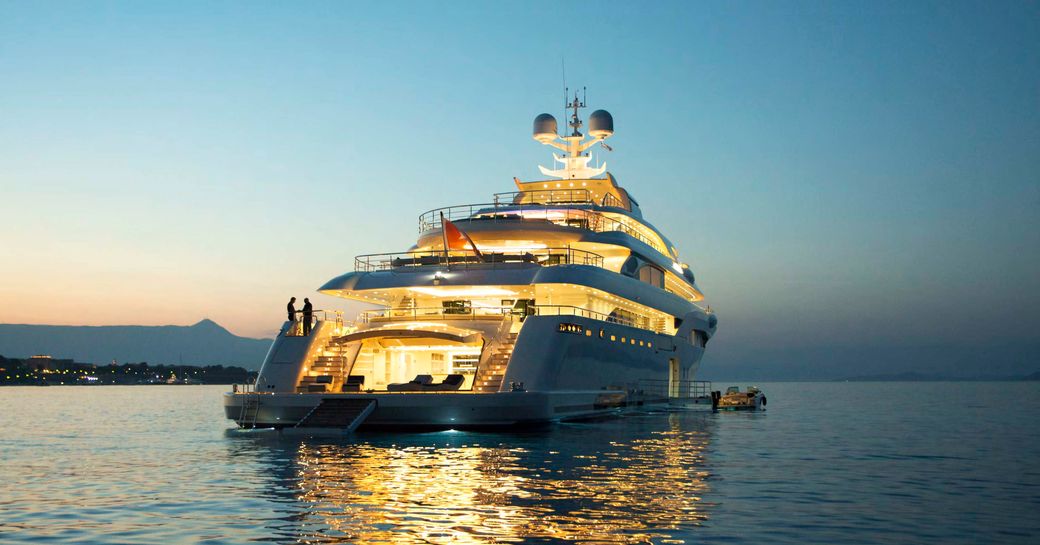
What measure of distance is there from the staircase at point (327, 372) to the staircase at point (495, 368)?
14.5 feet

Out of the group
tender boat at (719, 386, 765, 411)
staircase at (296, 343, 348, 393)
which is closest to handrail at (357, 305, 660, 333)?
staircase at (296, 343, 348, 393)

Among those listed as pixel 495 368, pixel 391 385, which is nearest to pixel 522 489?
pixel 495 368

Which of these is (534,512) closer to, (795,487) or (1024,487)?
(795,487)

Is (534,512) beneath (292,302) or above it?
beneath

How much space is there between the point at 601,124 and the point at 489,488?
132 feet

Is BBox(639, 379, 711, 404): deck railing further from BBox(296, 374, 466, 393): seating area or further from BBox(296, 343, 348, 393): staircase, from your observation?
BBox(296, 343, 348, 393): staircase

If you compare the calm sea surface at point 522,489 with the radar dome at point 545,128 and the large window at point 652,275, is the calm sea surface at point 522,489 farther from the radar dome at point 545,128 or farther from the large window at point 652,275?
the radar dome at point 545,128

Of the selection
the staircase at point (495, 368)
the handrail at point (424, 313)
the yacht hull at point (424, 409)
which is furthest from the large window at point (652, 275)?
the yacht hull at point (424, 409)

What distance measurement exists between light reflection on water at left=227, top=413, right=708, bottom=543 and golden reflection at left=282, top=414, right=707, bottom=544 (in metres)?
0.02

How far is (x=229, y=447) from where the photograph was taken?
79.6 feet

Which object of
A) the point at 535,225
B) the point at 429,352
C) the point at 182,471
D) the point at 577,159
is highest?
the point at 577,159

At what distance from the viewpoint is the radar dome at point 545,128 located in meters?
54.4

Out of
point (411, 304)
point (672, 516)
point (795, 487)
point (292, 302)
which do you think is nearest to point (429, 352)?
point (411, 304)

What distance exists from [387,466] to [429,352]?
14223 millimetres
